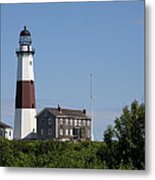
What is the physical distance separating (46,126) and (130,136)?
0.43 m

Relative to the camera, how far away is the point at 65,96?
2.94m

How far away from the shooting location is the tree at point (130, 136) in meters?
2.83

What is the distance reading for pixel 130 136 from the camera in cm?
289

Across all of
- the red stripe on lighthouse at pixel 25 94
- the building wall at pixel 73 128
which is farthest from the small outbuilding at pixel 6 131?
the building wall at pixel 73 128

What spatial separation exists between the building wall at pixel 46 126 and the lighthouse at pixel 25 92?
0.03m

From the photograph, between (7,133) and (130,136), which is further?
(7,133)

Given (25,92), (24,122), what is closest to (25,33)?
(25,92)

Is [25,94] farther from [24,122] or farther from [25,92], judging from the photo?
[24,122]

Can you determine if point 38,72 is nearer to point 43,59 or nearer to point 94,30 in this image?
point 43,59

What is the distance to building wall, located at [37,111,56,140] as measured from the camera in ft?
9.73

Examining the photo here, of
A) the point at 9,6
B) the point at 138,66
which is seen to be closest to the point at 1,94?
the point at 9,6

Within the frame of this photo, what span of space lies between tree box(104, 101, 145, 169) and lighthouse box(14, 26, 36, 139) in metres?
0.40

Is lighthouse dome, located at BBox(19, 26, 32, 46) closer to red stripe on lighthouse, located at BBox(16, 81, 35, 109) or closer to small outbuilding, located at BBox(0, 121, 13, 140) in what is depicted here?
red stripe on lighthouse, located at BBox(16, 81, 35, 109)

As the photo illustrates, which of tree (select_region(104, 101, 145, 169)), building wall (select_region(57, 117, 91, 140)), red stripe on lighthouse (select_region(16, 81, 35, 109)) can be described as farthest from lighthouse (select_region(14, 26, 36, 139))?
tree (select_region(104, 101, 145, 169))
